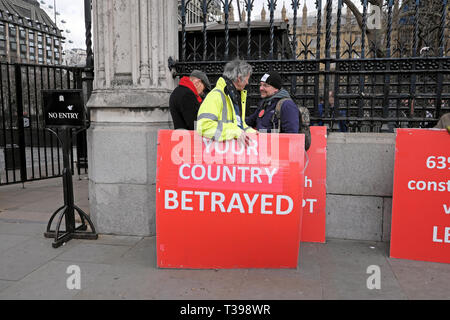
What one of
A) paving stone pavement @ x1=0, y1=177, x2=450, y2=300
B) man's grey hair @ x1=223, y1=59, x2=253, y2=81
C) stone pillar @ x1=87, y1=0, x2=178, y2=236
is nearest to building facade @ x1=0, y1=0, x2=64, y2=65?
stone pillar @ x1=87, y1=0, x2=178, y2=236

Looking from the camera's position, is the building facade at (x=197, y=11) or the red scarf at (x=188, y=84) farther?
the building facade at (x=197, y=11)

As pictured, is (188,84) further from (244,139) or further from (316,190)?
(316,190)

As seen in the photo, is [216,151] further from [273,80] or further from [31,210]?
[31,210]

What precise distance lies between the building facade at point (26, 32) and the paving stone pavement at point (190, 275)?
9539 centimetres

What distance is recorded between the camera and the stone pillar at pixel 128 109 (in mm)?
4746

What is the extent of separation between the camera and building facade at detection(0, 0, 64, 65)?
91.4 m

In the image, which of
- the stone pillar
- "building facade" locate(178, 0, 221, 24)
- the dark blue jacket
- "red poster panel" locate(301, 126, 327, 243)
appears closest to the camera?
the dark blue jacket

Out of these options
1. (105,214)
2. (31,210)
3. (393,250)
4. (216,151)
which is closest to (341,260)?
(393,250)

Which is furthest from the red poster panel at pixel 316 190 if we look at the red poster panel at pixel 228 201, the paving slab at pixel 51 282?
the paving slab at pixel 51 282

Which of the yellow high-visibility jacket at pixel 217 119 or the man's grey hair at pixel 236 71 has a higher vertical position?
the man's grey hair at pixel 236 71

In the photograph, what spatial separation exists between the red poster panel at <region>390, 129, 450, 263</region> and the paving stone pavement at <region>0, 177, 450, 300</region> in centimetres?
17

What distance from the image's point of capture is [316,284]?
3490 mm

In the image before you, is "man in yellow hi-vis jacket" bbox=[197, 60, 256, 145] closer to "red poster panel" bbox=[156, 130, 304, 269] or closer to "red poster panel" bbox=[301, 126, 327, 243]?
"red poster panel" bbox=[156, 130, 304, 269]

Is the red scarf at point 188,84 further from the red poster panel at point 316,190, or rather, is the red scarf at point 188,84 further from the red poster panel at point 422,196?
the red poster panel at point 422,196
